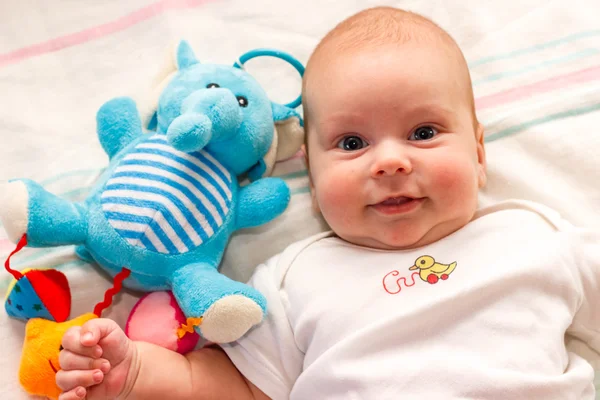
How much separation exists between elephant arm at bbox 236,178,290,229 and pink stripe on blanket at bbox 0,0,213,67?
548mm

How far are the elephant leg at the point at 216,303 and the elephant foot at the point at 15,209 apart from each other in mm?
238

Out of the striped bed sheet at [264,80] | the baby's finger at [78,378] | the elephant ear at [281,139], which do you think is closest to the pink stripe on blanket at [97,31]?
the striped bed sheet at [264,80]

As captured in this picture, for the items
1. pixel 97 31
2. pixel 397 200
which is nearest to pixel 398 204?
pixel 397 200

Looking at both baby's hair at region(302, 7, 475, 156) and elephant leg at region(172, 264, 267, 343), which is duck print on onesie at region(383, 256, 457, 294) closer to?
elephant leg at region(172, 264, 267, 343)

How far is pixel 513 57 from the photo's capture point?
1.30m

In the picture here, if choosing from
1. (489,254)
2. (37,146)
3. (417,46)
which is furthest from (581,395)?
(37,146)

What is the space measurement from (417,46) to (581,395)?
24.5 inches

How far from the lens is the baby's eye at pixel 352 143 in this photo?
1.01 metres

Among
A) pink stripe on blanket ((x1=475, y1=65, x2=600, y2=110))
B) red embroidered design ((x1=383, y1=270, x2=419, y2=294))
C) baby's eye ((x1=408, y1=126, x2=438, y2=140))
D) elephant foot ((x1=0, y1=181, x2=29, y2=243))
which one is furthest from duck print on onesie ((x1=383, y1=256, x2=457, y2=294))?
elephant foot ((x1=0, y1=181, x2=29, y2=243))

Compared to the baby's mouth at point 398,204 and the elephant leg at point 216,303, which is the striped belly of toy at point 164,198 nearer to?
the elephant leg at point 216,303

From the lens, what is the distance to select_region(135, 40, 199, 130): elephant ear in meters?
1.08

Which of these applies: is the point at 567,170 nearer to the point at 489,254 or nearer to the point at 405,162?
the point at 489,254

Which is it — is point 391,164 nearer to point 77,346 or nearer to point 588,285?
point 588,285

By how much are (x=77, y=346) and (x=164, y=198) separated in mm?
248
